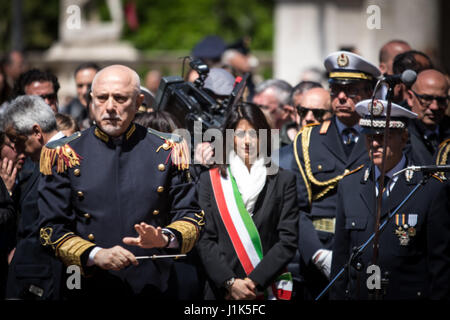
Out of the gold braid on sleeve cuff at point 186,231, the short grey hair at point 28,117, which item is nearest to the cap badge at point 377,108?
the gold braid on sleeve cuff at point 186,231

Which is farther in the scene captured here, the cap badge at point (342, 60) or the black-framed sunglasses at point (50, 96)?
the black-framed sunglasses at point (50, 96)

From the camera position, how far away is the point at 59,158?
4.87m

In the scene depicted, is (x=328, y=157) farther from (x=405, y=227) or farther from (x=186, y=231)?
(x=186, y=231)

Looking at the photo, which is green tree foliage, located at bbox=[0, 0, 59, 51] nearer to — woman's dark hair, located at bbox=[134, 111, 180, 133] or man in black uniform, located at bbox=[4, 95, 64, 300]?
woman's dark hair, located at bbox=[134, 111, 180, 133]

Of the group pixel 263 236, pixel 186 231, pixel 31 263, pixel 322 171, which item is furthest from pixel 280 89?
pixel 186 231

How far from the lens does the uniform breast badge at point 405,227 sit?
5395 mm

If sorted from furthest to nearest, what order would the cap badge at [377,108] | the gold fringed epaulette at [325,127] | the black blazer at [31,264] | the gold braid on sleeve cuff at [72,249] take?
the gold fringed epaulette at [325,127], the black blazer at [31,264], the cap badge at [377,108], the gold braid on sleeve cuff at [72,249]

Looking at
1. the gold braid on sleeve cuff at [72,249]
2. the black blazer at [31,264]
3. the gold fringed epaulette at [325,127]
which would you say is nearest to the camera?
the gold braid on sleeve cuff at [72,249]

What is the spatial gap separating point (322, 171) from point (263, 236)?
2.66 ft

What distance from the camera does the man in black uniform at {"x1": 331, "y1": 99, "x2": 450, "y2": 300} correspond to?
5273 millimetres

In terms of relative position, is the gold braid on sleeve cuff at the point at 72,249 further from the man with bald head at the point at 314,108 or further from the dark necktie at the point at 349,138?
the man with bald head at the point at 314,108

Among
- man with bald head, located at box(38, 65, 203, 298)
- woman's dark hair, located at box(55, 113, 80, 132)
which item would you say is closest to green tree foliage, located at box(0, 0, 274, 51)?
woman's dark hair, located at box(55, 113, 80, 132)

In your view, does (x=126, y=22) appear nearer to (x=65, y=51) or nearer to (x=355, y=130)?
(x=65, y=51)

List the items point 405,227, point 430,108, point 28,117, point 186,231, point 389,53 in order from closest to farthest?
1. point 186,231
2. point 405,227
3. point 28,117
4. point 430,108
5. point 389,53
